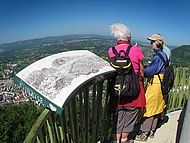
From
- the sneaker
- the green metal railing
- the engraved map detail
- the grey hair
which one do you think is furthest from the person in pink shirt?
the sneaker

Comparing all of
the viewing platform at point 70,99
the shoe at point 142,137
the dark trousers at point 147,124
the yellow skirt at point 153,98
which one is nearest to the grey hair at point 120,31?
the viewing platform at point 70,99

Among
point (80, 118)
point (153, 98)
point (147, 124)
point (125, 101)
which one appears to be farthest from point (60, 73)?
point (147, 124)

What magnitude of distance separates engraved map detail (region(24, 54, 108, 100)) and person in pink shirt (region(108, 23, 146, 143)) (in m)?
0.44

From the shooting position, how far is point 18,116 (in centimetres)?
1051

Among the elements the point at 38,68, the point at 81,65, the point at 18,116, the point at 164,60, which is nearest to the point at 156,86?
the point at 164,60

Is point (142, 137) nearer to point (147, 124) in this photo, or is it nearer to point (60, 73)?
point (147, 124)

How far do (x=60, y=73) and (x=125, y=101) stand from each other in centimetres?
99

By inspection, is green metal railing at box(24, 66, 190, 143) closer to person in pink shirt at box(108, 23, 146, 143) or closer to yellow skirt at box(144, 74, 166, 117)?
person in pink shirt at box(108, 23, 146, 143)

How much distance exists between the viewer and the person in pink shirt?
2.33 meters

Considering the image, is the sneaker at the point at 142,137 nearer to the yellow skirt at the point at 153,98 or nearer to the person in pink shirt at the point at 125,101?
the yellow skirt at the point at 153,98

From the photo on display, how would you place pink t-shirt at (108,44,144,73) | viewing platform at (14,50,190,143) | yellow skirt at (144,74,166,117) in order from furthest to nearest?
yellow skirt at (144,74,166,117)
pink t-shirt at (108,44,144,73)
viewing platform at (14,50,190,143)

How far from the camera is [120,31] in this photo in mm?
2332

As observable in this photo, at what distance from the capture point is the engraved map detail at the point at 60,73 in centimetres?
159

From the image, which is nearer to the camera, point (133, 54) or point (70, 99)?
point (70, 99)
